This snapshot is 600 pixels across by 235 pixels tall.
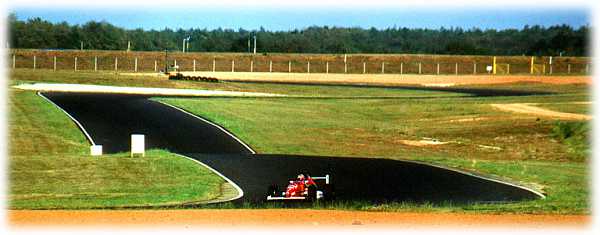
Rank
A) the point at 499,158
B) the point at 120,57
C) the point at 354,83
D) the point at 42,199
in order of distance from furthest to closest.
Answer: the point at 120,57, the point at 354,83, the point at 499,158, the point at 42,199

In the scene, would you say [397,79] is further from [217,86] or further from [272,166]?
[272,166]

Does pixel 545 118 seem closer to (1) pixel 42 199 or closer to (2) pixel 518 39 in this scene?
(1) pixel 42 199

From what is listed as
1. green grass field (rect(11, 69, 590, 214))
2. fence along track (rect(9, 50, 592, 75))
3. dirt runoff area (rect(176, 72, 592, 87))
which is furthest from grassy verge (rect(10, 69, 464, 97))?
fence along track (rect(9, 50, 592, 75))

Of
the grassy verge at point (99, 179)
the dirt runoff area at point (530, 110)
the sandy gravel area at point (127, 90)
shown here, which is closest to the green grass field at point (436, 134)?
the dirt runoff area at point (530, 110)

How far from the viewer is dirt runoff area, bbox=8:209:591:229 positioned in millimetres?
16031

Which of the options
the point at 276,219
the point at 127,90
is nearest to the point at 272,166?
the point at 276,219

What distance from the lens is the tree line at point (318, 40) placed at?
351 feet

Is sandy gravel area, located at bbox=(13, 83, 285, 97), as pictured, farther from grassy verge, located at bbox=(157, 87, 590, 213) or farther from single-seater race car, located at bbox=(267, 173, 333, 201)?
single-seater race car, located at bbox=(267, 173, 333, 201)

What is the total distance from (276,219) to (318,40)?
12757 cm

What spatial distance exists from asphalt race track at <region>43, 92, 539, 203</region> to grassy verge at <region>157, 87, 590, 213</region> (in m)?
1.10

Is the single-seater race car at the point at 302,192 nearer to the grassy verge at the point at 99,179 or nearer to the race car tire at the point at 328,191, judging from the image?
the race car tire at the point at 328,191

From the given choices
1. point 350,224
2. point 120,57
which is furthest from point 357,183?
point 120,57

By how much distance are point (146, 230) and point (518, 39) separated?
419 feet

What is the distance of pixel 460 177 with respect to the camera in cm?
2586
